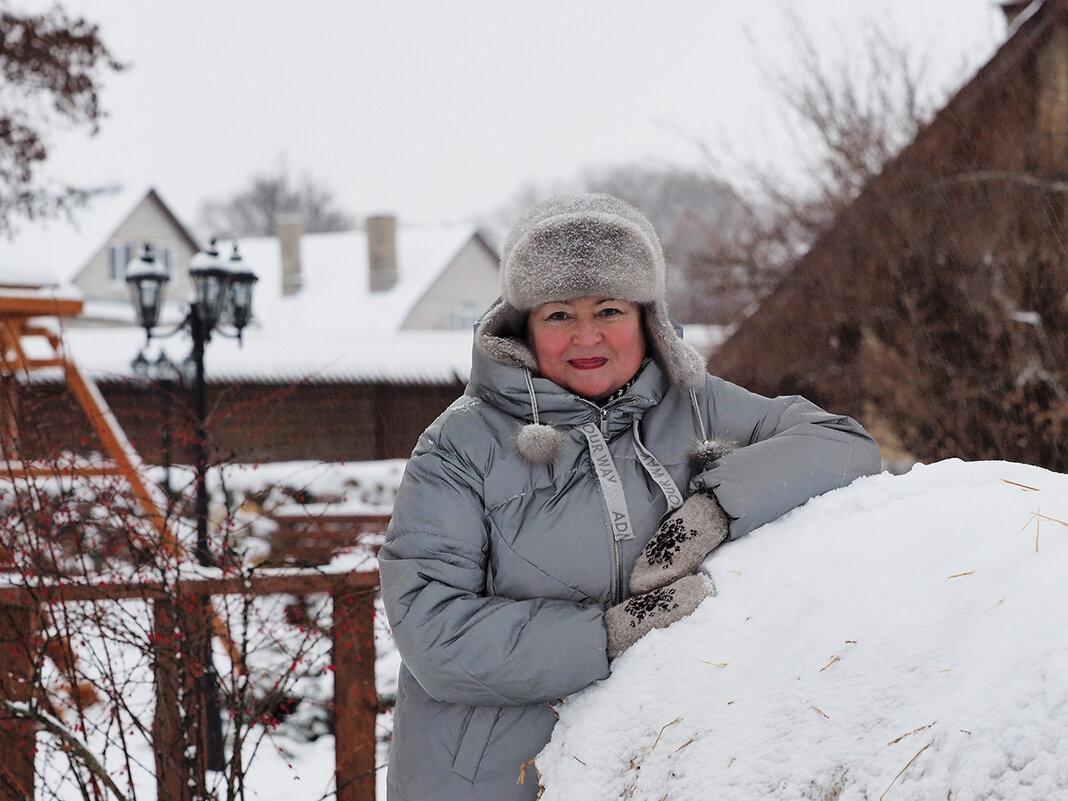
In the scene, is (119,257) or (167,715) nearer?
(167,715)

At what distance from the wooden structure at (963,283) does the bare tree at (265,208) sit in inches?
1551

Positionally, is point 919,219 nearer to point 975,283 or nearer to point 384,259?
point 975,283

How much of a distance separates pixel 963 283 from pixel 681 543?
23.9 ft

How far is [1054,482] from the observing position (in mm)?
1777

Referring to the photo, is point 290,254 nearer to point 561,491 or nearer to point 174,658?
point 174,658

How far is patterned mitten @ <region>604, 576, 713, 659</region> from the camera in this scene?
74.8 inches

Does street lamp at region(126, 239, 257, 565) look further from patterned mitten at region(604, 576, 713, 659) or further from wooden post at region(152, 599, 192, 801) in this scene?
patterned mitten at region(604, 576, 713, 659)

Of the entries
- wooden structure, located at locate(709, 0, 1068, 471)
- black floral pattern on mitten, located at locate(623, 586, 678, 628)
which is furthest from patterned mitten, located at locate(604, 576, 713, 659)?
wooden structure, located at locate(709, 0, 1068, 471)

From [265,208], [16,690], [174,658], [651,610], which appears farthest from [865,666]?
[265,208]

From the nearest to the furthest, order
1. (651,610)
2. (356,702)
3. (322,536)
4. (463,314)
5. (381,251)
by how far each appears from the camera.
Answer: (651,610) < (356,702) < (322,536) < (381,251) < (463,314)

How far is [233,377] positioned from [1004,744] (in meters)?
14.9

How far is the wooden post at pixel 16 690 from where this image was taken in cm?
311

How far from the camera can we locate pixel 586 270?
85.9 inches

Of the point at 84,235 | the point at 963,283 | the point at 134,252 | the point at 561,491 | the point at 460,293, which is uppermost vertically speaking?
the point at 84,235
